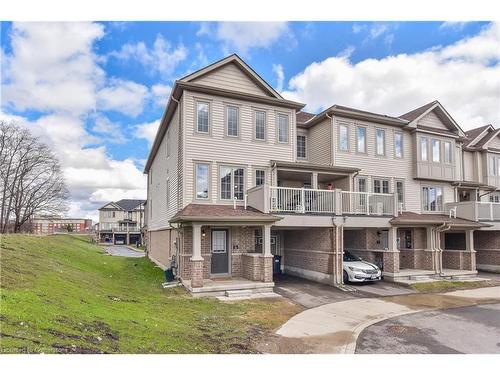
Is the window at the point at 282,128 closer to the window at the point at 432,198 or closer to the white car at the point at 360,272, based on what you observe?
the white car at the point at 360,272

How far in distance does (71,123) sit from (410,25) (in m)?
14.8

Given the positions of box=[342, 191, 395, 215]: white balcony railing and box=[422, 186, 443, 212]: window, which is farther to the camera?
box=[422, 186, 443, 212]: window

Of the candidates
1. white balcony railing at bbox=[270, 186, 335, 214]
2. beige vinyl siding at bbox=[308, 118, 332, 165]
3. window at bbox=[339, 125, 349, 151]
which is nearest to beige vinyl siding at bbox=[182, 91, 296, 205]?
white balcony railing at bbox=[270, 186, 335, 214]

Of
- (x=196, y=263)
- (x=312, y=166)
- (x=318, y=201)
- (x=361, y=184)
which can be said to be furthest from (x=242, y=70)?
(x=196, y=263)

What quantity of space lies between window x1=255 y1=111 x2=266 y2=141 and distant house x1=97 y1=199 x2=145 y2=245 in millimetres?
53630

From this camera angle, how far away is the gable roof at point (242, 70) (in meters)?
15.0

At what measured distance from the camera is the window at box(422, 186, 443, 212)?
21.2 metres

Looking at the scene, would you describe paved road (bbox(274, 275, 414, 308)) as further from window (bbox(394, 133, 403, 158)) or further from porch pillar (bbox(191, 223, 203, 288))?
window (bbox(394, 133, 403, 158))

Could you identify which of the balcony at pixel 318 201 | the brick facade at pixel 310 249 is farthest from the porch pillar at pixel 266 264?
the brick facade at pixel 310 249

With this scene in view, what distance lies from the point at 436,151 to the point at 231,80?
45.8 ft

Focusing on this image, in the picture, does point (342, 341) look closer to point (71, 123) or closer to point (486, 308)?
point (486, 308)

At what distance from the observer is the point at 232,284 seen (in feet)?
42.7

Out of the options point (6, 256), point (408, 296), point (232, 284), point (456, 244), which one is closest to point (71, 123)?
point (6, 256)

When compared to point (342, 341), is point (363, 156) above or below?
above
